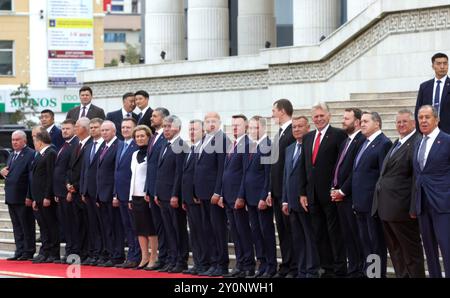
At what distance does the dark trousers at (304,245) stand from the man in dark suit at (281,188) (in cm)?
24

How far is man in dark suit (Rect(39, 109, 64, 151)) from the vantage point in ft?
73.6

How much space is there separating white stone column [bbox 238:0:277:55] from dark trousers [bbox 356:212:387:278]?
17963 millimetres

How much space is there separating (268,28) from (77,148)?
14129 millimetres

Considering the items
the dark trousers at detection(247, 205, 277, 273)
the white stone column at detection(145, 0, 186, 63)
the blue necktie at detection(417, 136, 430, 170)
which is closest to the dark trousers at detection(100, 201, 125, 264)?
the dark trousers at detection(247, 205, 277, 273)

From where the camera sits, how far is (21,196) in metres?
21.6

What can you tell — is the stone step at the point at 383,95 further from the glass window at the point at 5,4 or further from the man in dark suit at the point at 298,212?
the glass window at the point at 5,4

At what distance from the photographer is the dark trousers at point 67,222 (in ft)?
68.4

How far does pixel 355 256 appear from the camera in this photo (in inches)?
656

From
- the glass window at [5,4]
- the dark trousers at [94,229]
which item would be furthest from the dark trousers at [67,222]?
the glass window at [5,4]

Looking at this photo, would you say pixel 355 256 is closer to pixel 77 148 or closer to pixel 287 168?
pixel 287 168

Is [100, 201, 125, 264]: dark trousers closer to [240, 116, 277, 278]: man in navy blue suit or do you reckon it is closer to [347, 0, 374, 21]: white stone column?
[240, 116, 277, 278]: man in navy blue suit

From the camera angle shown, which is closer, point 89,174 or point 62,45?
point 89,174

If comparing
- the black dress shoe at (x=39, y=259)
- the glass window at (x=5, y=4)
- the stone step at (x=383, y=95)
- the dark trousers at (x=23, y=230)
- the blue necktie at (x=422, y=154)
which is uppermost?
the glass window at (x=5, y=4)
